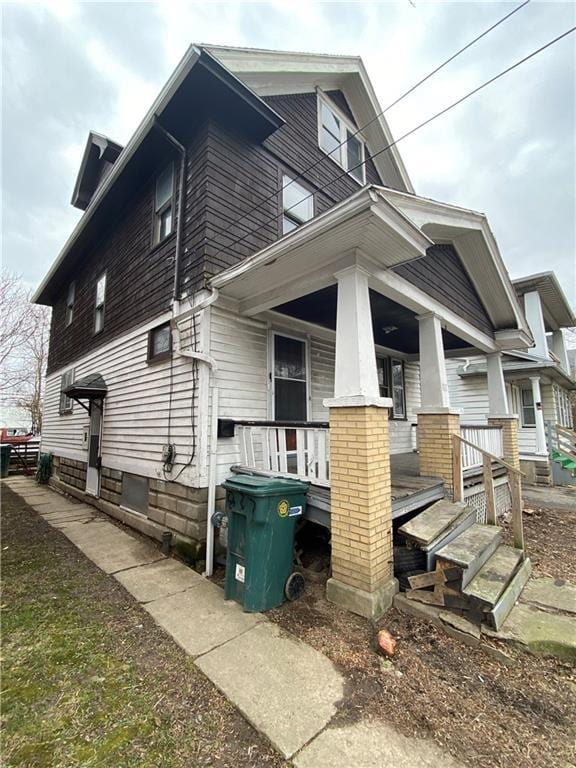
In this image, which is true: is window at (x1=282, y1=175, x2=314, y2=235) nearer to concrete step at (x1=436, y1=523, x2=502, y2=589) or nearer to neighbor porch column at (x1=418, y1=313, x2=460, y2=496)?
neighbor porch column at (x1=418, y1=313, x2=460, y2=496)

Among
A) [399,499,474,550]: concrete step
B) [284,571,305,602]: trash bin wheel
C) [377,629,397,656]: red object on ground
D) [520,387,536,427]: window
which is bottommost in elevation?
[377,629,397,656]: red object on ground

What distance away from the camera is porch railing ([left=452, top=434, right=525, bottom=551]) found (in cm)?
392

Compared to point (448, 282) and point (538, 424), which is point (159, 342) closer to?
point (448, 282)

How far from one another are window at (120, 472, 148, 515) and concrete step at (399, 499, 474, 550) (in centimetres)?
420

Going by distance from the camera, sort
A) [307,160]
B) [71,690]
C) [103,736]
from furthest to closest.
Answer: [307,160]
[71,690]
[103,736]

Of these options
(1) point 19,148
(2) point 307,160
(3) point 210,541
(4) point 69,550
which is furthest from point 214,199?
(1) point 19,148

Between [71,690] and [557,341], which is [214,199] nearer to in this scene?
[71,690]

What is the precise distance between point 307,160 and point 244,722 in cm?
788

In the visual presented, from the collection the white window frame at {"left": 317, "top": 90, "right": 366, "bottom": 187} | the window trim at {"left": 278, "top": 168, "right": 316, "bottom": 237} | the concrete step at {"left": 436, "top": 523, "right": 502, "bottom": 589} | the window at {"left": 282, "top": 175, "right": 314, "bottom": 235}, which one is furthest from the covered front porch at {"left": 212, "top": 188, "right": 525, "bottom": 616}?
the white window frame at {"left": 317, "top": 90, "right": 366, "bottom": 187}

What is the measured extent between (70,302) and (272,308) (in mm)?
8409

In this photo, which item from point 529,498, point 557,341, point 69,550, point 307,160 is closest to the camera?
point 69,550

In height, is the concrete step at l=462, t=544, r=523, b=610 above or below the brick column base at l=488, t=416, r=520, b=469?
below

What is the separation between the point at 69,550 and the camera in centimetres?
476

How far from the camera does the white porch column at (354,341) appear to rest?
337cm
